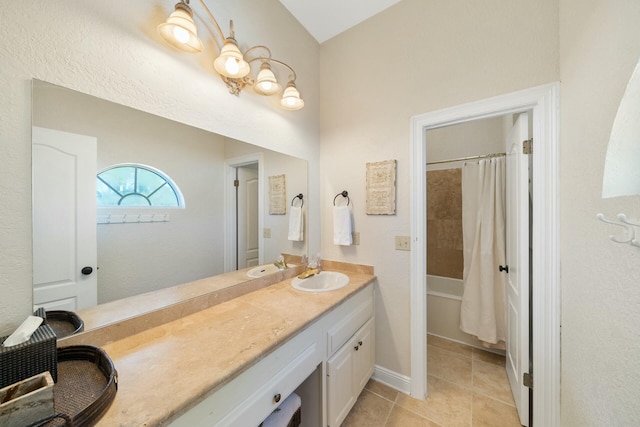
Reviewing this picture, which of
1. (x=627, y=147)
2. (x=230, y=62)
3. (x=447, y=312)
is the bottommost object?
(x=447, y=312)

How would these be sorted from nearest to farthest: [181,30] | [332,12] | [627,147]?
[627,147], [181,30], [332,12]

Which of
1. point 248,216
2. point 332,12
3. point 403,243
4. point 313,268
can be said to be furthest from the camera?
point 313,268

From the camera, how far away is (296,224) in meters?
1.90

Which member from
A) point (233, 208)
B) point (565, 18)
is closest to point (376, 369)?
point (233, 208)

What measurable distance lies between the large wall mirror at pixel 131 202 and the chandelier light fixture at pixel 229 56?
347mm

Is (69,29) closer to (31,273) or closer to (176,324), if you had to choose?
(31,273)

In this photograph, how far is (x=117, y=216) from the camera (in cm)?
98

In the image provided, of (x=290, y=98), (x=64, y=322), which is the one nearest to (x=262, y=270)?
(x=64, y=322)

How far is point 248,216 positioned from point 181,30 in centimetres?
101

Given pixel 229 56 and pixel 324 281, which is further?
pixel 324 281

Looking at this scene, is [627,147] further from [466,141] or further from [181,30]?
[466,141]

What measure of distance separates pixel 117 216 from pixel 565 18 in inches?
89.8

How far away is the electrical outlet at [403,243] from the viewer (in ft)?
5.46

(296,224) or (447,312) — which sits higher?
(296,224)
